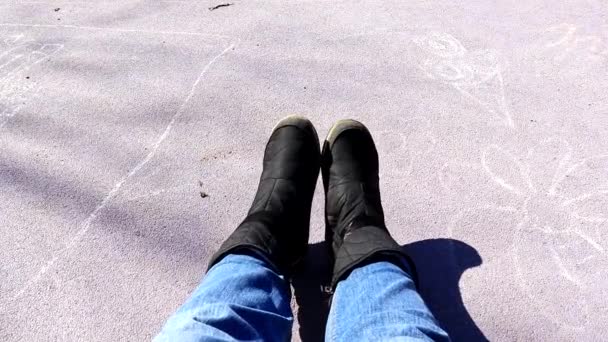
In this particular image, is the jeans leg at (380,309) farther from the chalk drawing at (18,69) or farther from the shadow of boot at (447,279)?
the chalk drawing at (18,69)

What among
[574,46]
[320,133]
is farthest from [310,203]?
[574,46]

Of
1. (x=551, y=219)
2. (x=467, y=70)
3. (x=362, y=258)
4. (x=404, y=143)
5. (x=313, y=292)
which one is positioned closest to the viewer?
(x=362, y=258)

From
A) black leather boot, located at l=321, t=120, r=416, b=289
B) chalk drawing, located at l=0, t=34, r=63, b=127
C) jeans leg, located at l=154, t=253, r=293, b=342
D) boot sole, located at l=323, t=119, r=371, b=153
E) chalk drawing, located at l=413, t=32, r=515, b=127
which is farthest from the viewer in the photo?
chalk drawing, located at l=0, t=34, r=63, b=127

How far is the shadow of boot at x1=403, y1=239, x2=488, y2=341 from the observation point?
1330 millimetres

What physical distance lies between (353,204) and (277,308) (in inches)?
16.9

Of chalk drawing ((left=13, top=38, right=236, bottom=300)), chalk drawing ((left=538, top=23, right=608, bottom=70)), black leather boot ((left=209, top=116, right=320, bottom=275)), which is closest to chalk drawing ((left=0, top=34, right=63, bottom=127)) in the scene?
chalk drawing ((left=13, top=38, right=236, bottom=300))

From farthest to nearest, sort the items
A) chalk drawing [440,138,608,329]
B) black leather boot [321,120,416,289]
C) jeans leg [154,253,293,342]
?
chalk drawing [440,138,608,329] < black leather boot [321,120,416,289] < jeans leg [154,253,293,342]

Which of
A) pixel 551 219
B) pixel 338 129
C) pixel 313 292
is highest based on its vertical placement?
pixel 338 129

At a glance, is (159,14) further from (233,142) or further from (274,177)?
(274,177)

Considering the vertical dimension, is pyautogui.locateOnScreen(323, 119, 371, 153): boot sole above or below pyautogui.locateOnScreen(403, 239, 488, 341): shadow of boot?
above

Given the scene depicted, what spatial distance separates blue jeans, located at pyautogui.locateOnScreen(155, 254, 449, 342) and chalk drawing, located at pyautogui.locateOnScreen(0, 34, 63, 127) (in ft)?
4.40

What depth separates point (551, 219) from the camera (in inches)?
60.2

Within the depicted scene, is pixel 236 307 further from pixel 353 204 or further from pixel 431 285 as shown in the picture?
pixel 431 285

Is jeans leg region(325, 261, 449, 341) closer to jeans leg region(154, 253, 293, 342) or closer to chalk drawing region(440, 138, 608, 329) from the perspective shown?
jeans leg region(154, 253, 293, 342)
